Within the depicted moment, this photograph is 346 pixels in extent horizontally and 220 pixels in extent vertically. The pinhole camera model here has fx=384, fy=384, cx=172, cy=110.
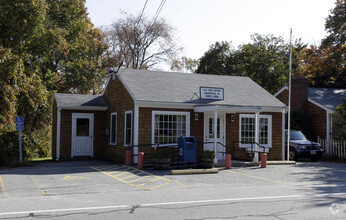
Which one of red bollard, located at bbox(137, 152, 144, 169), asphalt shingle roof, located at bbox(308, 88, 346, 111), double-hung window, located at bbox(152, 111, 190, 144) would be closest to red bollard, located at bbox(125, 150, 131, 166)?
red bollard, located at bbox(137, 152, 144, 169)

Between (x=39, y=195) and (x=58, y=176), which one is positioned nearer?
(x=39, y=195)

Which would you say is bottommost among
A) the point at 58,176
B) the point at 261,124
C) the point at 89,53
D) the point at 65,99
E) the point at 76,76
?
the point at 58,176

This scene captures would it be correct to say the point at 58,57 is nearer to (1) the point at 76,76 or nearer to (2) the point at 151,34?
(1) the point at 76,76

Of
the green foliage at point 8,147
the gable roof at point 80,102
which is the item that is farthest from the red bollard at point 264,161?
the green foliage at point 8,147

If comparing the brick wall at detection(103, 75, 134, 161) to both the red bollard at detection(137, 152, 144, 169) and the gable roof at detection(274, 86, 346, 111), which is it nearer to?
the red bollard at detection(137, 152, 144, 169)

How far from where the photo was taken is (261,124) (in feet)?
68.5

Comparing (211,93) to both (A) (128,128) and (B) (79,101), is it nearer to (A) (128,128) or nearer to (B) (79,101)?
(A) (128,128)

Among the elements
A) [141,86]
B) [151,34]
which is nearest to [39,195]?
[141,86]

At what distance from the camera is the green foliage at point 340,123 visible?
2273cm

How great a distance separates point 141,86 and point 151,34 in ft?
86.9

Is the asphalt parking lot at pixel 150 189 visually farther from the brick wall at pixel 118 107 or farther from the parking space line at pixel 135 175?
the brick wall at pixel 118 107

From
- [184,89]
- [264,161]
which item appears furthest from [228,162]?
[184,89]

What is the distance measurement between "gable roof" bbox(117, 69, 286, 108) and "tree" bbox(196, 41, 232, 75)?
21.1m

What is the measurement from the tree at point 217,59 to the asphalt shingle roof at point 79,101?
24077mm
